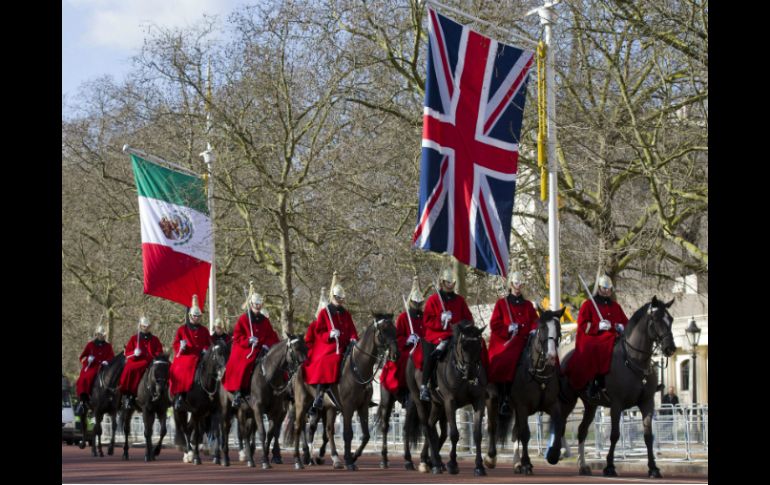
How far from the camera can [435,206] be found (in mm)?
19750

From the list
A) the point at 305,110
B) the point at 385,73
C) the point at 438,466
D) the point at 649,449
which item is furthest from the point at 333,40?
the point at 649,449

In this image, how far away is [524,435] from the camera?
19.2 metres

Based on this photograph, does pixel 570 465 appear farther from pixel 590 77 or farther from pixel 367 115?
pixel 367 115

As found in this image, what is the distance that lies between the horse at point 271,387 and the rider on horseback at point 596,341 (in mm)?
4712

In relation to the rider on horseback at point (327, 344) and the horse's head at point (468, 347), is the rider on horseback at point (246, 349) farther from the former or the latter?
the horse's head at point (468, 347)

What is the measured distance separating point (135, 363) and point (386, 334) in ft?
31.1

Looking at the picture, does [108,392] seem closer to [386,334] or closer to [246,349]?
[246,349]

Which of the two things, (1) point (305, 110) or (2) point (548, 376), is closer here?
(2) point (548, 376)

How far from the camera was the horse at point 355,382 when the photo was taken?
20141mm

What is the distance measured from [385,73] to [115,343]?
2542cm

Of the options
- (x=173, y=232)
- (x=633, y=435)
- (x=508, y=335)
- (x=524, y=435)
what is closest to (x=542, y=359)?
(x=508, y=335)

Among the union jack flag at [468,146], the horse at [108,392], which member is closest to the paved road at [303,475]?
the union jack flag at [468,146]

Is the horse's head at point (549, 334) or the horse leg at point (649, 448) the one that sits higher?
the horse's head at point (549, 334)

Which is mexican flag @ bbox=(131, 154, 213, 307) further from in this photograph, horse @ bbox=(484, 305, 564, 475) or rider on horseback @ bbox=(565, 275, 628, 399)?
rider on horseback @ bbox=(565, 275, 628, 399)
